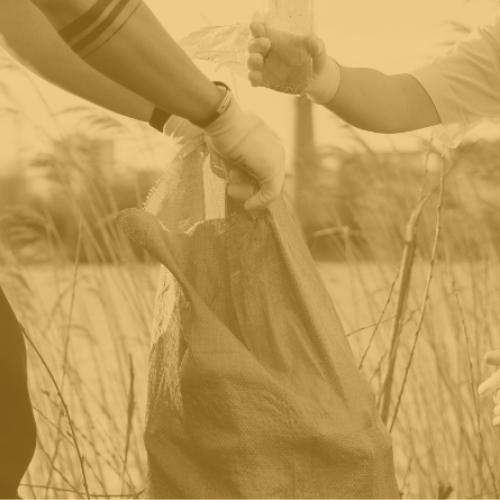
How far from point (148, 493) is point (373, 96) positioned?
0.73 m

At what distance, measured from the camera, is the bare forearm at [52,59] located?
1.13 m

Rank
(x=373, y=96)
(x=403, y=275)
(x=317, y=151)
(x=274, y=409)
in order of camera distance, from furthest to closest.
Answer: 1. (x=317, y=151)
2. (x=403, y=275)
3. (x=373, y=96)
4. (x=274, y=409)

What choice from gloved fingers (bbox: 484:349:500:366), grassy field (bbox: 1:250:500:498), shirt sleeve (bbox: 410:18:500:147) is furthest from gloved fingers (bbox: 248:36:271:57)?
grassy field (bbox: 1:250:500:498)

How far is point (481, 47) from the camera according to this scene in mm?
1461

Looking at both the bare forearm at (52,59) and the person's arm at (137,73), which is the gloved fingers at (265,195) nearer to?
the person's arm at (137,73)

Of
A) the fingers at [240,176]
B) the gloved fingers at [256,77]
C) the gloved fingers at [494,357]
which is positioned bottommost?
the gloved fingers at [494,357]

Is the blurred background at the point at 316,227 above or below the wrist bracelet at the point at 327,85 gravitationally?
below

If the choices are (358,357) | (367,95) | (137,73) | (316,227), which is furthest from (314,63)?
(358,357)

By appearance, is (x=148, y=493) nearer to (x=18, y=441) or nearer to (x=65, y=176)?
(x=18, y=441)

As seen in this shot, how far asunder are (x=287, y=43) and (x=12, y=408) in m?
0.62

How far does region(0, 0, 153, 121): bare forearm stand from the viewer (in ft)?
3.72

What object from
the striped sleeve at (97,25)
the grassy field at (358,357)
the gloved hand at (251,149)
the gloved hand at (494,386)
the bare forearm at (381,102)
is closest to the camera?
the striped sleeve at (97,25)

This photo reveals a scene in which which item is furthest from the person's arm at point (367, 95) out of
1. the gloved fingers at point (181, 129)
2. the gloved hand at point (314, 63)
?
the gloved fingers at point (181, 129)

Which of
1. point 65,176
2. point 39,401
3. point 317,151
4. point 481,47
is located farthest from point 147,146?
point 481,47
